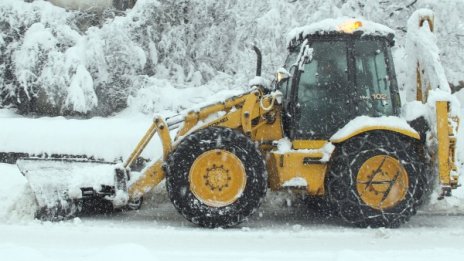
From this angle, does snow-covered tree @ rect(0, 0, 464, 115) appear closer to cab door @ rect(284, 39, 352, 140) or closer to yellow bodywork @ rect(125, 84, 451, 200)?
cab door @ rect(284, 39, 352, 140)

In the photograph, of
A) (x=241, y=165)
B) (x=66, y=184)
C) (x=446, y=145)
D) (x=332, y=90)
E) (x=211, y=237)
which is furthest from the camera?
(x=332, y=90)

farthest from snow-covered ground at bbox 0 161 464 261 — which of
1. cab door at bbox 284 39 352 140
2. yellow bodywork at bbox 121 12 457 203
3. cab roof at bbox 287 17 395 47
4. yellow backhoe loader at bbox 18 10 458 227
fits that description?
cab roof at bbox 287 17 395 47

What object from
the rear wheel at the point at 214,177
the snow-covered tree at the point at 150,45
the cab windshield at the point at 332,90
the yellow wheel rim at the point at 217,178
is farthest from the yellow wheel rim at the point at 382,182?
the snow-covered tree at the point at 150,45

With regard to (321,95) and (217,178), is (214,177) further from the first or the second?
(321,95)

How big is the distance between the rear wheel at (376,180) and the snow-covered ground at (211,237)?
0.20 meters

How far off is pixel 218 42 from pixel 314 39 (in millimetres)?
6871

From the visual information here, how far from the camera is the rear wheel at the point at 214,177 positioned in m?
6.56

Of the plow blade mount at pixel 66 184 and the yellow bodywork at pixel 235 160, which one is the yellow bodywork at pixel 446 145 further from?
the plow blade mount at pixel 66 184

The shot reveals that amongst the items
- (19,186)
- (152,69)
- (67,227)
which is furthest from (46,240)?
(152,69)

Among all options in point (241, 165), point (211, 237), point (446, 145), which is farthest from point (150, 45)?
point (446, 145)

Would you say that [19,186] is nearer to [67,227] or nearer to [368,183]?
[67,227]

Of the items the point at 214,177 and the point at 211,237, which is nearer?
the point at 211,237

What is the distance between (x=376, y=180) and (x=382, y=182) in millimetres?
69

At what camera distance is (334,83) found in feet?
22.4
